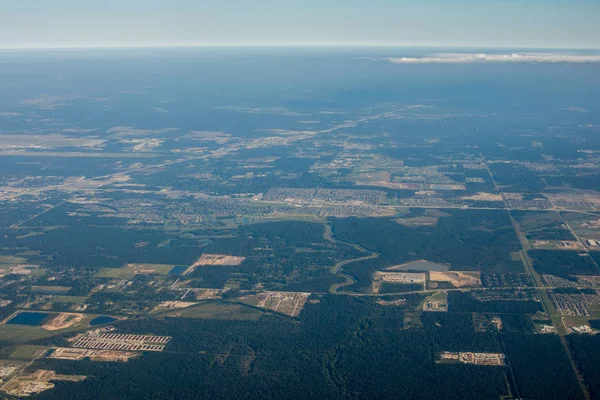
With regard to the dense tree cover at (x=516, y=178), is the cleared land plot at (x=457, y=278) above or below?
above

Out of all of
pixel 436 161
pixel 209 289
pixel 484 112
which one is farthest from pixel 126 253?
pixel 484 112

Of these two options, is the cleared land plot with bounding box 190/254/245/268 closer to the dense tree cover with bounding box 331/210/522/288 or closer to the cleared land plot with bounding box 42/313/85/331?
the dense tree cover with bounding box 331/210/522/288

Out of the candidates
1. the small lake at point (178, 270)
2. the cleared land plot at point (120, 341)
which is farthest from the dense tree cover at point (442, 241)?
the cleared land plot at point (120, 341)

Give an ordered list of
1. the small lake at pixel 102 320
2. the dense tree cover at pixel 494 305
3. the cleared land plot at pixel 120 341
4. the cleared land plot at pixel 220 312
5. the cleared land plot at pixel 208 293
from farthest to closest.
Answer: the cleared land plot at pixel 208 293, the cleared land plot at pixel 220 312, the dense tree cover at pixel 494 305, the small lake at pixel 102 320, the cleared land plot at pixel 120 341

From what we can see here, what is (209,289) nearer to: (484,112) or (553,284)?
(553,284)

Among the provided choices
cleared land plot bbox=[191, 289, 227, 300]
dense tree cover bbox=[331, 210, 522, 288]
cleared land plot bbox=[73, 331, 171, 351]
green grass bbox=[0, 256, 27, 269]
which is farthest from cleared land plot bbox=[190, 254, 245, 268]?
green grass bbox=[0, 256, 27, 269]

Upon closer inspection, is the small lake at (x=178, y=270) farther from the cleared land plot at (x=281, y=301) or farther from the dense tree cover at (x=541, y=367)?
the dense tree cover at (x=541, y=367)

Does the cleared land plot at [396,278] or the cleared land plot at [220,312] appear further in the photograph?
the cleared land plot at [396,278]
